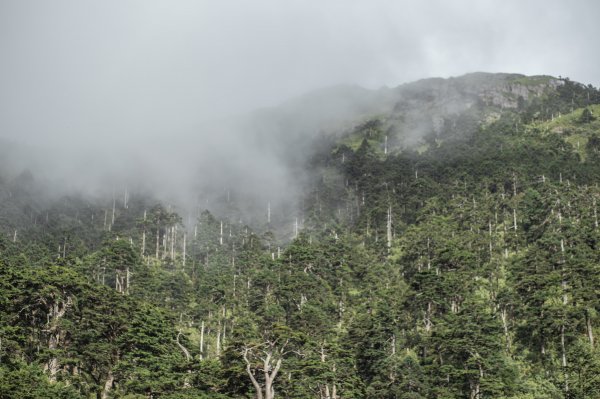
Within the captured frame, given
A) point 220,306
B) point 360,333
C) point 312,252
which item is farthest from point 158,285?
point 360,333

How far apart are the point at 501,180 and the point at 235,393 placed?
240 feet

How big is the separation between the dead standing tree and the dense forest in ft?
0.53

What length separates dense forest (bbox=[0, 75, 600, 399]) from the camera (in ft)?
138

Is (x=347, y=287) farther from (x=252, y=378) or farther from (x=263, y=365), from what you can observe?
(x=252, y=378)

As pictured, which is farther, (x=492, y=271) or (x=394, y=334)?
(x=492, y=271)

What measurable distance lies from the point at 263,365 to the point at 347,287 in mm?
32528

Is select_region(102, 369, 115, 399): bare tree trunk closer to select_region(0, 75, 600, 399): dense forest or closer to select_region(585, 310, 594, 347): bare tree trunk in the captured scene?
select_region(0, 75, 600, 399): dense forest

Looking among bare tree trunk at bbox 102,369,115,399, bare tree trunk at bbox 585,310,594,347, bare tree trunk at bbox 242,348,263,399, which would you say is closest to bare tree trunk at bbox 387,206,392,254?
bare tree trunk at bbox 585,310,594,347

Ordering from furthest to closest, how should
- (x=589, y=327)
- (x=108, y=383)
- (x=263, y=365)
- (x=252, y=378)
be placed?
(x=589, y=327), (x=108, y=383), (x=263, y=365), (x=252, y=378)

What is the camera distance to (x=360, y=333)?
5088cm

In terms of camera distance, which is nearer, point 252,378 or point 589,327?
point 252,378

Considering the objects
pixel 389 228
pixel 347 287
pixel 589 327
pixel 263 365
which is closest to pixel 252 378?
pixel 263 365

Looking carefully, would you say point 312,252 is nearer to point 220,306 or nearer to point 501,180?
point 220,306

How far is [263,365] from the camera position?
129 ft
